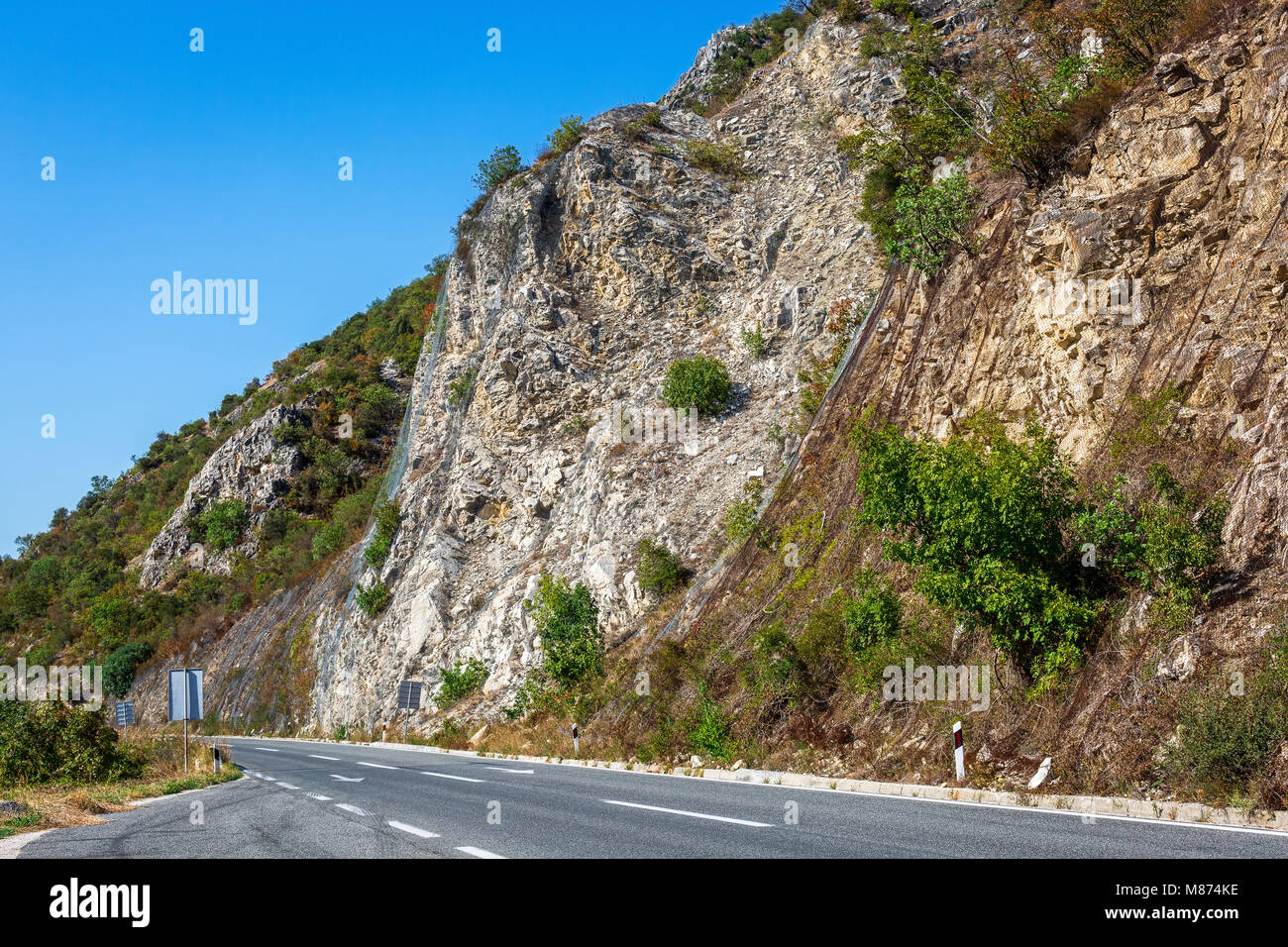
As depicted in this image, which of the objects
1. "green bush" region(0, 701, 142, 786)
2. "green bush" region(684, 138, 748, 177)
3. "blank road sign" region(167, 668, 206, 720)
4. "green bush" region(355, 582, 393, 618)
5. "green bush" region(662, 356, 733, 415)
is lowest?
"green bush" region(0, 701, 142, 786)

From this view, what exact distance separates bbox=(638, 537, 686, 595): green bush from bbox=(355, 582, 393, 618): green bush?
47.4 feet

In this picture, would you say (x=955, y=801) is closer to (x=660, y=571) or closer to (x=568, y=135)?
(x=660, y=571)

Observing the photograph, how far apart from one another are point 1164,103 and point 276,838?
18058mm

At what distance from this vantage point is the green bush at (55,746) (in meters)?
16.6

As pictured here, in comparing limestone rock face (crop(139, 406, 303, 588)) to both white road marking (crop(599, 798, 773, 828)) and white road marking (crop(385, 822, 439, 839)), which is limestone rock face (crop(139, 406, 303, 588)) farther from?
white road marking (crop(385, 822, 439, 839))

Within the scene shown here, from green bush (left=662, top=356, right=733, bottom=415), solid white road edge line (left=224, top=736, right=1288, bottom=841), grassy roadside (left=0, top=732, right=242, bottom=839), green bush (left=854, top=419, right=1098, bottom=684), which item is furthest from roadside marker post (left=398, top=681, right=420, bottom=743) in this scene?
green bush (left=854, top=419, right=1098, bottom=684)

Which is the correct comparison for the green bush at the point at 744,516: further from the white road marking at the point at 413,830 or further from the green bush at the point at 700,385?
the white road marking at the point at 413,830

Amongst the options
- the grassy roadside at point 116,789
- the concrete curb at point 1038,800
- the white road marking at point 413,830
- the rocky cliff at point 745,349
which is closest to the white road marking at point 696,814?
the white road marking at point 413,830

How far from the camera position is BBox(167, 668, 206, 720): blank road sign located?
18.2 m

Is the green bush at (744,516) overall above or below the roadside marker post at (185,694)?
above

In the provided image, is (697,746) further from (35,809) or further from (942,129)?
(942,129)

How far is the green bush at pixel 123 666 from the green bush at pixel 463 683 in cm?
4067

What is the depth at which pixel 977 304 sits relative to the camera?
1802 cm
